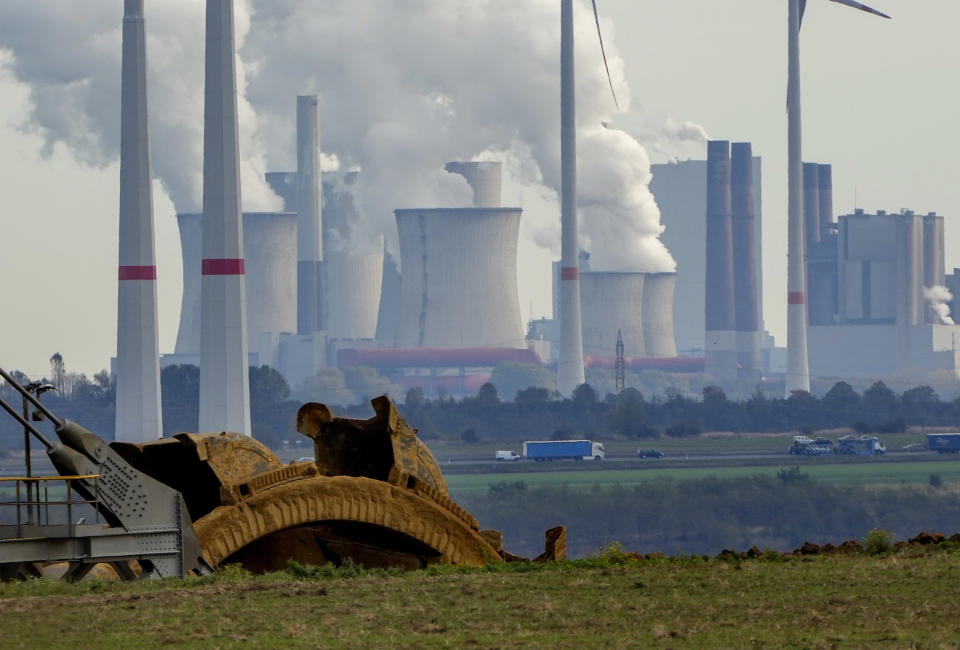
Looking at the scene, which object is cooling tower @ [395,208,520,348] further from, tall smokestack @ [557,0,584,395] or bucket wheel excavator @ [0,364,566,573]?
bucket wheel excavator @ [0,364,566,573]

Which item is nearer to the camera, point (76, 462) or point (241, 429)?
point (76, 462)

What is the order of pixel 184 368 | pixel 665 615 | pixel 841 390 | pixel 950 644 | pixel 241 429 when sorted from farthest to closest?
pixel 841 390, pixel 184 368, pixel 241 429, pixel 665 615, pixel 950 644

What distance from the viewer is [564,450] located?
504 ft

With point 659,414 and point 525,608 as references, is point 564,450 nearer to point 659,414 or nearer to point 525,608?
point 659,414

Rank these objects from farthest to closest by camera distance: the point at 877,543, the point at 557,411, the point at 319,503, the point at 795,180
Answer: the point at 557,411, the point at 795,180, the point at 877,543, the point at 319,503

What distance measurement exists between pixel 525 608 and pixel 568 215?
149231 millimetres

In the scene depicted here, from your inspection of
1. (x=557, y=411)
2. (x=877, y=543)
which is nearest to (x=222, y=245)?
(x=877, y=543)

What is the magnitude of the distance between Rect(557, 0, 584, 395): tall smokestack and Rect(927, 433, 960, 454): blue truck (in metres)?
34.5

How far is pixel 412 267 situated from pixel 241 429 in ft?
374

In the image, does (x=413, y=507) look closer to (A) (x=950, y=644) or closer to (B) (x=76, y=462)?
(B) (x=76, y=462)

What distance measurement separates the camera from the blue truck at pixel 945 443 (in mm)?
153500

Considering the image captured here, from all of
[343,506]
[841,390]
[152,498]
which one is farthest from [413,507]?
[841,390]

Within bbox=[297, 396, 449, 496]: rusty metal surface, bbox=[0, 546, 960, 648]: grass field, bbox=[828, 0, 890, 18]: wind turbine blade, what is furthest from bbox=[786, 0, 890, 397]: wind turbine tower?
bbox=[0, 546, 960, 648]: grass field

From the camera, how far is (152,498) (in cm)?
1794
